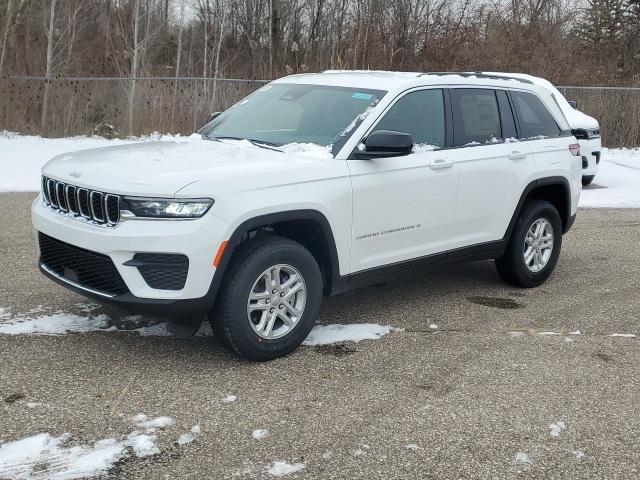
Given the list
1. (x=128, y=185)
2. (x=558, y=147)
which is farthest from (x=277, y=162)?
(x=558, y=147)

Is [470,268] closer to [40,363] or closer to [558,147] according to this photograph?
[558,147]

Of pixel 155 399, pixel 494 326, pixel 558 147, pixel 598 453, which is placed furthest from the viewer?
pixel 558 147

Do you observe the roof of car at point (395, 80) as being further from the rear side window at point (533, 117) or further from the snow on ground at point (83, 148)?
the snow on ground at point (83, 148)

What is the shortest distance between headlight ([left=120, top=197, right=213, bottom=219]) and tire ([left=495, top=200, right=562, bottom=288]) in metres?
3.23

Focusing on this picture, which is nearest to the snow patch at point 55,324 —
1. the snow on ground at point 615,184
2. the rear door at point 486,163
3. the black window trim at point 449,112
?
the black window trim at point 449,112

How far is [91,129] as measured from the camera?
1798 centimetres

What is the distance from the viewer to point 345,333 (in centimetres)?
517

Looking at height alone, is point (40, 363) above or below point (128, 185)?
below

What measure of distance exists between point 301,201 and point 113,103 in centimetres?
1505

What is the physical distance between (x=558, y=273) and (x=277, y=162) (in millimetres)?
3791

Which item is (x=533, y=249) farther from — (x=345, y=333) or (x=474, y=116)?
(x=345, y=333)

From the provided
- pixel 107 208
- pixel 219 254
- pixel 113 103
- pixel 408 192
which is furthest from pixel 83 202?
pixel 113 103

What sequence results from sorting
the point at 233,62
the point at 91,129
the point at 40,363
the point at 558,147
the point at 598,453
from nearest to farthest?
the point at 598,453 → the point at 40,363 → the point at 558,147 → the point at 91,129 → the point at 233,62

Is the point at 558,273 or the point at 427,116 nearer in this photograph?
the point at 427,116
